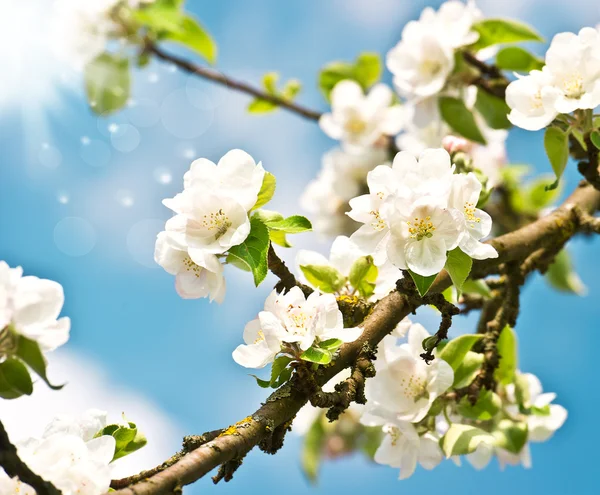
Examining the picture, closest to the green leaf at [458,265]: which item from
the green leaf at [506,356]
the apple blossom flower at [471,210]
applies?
the apple blossom flower at [471,210]

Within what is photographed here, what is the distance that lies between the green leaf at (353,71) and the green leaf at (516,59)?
82cm

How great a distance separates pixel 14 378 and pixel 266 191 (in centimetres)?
49

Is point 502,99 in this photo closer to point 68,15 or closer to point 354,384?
point 354,384

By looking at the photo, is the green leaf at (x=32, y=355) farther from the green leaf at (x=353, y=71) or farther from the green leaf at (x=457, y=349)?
the green leaf at (x=353, y=71)

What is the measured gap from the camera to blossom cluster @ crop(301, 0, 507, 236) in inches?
79.0

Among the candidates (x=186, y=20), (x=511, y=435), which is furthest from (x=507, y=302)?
(x=186, y=20)

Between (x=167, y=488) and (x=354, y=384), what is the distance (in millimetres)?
350

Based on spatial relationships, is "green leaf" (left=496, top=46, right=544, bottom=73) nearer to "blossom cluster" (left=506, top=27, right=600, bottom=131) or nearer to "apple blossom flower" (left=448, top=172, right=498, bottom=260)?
"blossom cluster" (left=506, top=27, right=600, bottom=131)

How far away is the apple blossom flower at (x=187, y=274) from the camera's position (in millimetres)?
1236

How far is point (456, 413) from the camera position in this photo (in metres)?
1.52

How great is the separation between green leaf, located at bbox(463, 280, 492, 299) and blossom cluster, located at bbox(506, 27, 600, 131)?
354mm

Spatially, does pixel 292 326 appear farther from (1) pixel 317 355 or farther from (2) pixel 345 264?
(2) pixel 345 264

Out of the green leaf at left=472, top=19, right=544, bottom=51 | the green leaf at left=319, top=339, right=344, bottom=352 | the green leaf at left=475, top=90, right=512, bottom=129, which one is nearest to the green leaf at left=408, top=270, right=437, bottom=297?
the green leaf at left=319, top=339, right=344, bottom=352

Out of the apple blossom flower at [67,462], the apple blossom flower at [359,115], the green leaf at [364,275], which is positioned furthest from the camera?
the apple blossom flower at [359,115]
